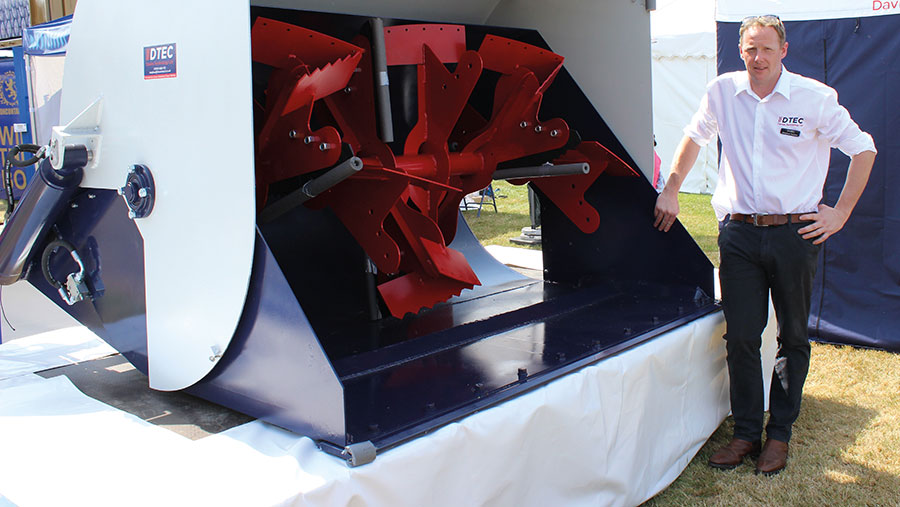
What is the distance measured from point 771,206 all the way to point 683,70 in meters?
7.70

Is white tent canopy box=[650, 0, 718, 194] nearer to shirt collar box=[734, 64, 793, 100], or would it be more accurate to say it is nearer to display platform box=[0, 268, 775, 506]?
shirt collar box=[734, 64, 793, 100]

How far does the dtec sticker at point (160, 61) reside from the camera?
5.83 ft

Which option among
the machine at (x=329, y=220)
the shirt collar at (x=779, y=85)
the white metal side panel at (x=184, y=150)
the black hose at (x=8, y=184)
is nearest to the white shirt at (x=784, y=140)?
the shirt collar at (x=779, y=85)

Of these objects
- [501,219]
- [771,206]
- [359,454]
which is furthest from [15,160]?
[501,219]

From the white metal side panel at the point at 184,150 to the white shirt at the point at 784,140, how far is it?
140 centimetres

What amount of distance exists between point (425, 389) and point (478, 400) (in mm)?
157

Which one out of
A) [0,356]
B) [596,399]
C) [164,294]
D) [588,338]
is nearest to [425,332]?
[588,338]

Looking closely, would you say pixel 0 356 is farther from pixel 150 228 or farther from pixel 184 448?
pixel 184 448

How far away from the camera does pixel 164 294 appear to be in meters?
1.89

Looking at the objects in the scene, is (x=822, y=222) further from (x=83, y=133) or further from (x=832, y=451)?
(x=83, y=133)

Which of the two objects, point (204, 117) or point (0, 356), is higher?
point (204, 117)

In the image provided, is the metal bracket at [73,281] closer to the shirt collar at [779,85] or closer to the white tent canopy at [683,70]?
the shirt collar at [779,85]

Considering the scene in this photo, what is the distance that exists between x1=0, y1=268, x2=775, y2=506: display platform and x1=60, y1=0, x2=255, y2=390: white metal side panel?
0.82 ft

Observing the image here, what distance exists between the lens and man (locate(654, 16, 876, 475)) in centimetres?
233
